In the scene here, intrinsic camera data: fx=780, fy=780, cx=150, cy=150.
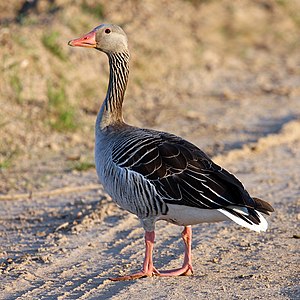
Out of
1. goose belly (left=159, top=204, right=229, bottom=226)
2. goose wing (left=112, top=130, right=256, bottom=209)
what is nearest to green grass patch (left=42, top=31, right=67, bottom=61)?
goose wing (left=112, top=130, right=256, bottom=209)

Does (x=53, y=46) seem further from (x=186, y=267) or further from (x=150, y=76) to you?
(x=186, y=267)

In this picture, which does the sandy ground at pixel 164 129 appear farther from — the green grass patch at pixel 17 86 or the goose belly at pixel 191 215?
the goose belly at pixel 191 215

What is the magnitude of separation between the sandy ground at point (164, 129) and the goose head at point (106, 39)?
182cm

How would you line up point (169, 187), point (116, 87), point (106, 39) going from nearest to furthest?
point (169, 187), point (106, 39), point (116, 87)

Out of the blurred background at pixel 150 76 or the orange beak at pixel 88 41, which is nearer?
the orange beak at pixel 88 41

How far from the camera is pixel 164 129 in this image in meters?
12.5

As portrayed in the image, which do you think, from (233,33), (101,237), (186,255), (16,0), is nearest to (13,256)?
(101,237)

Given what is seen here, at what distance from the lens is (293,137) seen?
12.0m

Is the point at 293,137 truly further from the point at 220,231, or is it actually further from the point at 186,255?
the point at 186,255

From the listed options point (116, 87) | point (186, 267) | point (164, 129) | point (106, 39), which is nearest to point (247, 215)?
point (186, 267)

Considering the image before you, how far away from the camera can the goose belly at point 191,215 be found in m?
6.11

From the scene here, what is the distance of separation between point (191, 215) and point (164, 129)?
20.9ft

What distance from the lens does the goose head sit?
7535 mm

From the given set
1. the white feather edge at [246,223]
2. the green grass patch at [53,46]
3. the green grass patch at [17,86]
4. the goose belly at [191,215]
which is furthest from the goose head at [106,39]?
the green grass patch at [53,46]
